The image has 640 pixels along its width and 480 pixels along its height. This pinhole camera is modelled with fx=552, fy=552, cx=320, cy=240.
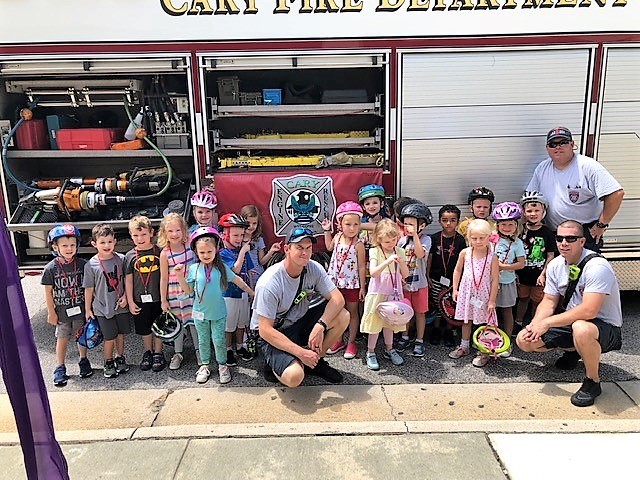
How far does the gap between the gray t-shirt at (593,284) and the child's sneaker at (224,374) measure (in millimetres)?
2435

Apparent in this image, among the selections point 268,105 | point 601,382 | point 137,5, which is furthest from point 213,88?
point 601,382

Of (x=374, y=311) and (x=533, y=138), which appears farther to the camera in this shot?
(x=533, y=138)

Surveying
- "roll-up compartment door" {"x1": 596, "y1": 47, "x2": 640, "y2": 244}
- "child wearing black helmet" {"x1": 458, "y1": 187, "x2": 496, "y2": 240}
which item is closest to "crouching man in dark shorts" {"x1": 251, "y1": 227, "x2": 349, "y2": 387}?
"child wearing black helmet" {"x1": 458, "y1": 187, "x2": 496, "y2": 240}

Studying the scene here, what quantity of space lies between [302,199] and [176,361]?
5.94ft

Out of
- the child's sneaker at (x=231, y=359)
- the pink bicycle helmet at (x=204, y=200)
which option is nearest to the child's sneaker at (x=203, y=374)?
the child's sneaker at (x=231, y=359)

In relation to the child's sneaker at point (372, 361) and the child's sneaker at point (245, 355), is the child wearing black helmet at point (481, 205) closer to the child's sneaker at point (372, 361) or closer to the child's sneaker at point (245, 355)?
the child's sneaker at point (372, 361)

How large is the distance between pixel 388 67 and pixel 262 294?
2.39 meters

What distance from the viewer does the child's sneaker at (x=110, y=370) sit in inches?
169

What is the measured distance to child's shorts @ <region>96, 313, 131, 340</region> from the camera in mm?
4238

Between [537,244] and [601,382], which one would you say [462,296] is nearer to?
[537,244]

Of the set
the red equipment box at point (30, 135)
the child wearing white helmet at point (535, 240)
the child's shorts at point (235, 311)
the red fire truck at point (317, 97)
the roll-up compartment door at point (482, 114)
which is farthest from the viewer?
the red equipment box at point (30, 135)

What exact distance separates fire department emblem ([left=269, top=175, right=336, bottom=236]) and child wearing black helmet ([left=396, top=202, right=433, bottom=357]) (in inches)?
33.1

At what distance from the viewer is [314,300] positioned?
414 cm

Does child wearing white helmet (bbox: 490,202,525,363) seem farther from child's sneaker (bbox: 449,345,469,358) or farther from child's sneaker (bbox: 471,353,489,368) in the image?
child's sneaker (bbox: 449,345,469,358)
